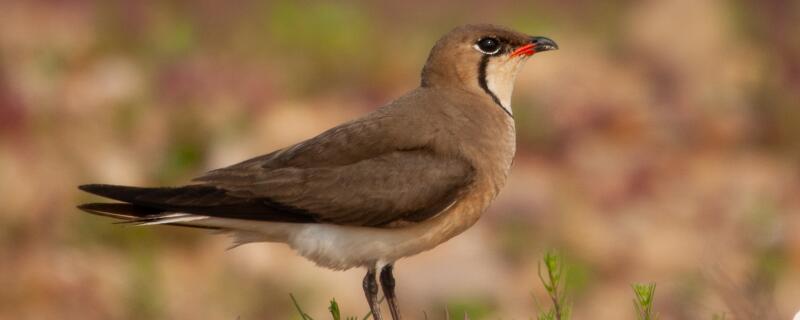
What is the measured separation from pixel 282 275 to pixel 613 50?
12.2ft

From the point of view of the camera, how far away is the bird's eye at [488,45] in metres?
5.51

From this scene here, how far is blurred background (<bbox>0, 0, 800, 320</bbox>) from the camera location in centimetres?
799

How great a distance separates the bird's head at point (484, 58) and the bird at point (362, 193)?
0.22 m

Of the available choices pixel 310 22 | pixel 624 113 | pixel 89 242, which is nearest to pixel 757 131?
pixel 624 113

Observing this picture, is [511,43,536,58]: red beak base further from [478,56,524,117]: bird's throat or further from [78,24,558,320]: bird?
[78,24,558,320]: bird

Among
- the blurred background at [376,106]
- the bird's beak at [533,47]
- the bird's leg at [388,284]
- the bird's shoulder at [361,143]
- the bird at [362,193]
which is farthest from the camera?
the blurred background at [376,106]

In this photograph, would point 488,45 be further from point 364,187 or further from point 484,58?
point 364,187

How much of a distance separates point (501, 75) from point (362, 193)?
711 mm

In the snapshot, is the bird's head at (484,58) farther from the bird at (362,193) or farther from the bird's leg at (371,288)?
the bird's leg at (371,288)

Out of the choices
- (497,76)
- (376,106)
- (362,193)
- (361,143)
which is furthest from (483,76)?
(376,106)

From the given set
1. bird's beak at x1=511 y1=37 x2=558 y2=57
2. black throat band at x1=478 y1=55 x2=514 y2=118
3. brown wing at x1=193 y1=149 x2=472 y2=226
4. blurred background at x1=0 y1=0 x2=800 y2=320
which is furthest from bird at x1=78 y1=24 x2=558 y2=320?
blurred background at x1=0 y1=0 x2=800 y2=320

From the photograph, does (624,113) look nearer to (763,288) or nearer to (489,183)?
(489,183)

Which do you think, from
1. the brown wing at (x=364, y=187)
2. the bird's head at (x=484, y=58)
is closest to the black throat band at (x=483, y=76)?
the bird's head at (x=484, y=58)

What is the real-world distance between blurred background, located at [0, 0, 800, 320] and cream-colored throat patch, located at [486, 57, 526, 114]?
5.27 feet
